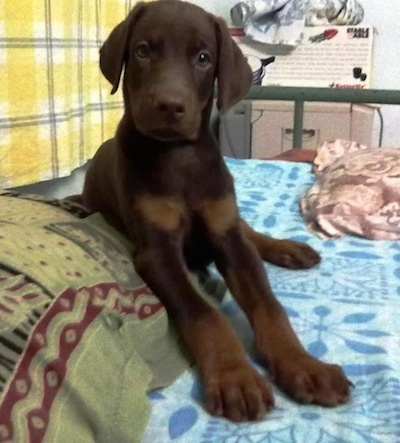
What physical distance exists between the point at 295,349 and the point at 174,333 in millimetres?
190

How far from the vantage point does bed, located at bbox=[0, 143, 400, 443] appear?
0.75m

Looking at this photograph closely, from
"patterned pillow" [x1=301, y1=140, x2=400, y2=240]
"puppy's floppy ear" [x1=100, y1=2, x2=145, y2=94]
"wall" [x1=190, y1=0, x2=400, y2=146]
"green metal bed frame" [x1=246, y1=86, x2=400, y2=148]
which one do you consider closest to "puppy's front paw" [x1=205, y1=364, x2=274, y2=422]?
"puppy's floppy ear" [x1=100, y1=2, x2=145, y2=94]

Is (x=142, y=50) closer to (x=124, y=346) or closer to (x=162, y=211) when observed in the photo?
(x=162, y=211)

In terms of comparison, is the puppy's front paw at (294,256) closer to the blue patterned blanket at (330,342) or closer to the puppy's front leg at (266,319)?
the blue patterned blanket at (330,342)

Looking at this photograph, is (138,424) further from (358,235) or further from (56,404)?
(358,235)

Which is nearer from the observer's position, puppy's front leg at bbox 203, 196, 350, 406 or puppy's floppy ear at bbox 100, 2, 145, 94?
puppy's front leg at bbox 203, 196, 350, 406

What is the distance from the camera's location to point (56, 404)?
2.41 ft

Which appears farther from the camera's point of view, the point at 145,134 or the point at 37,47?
the point at 37,47

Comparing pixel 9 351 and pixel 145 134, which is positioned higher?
pixel 145 134

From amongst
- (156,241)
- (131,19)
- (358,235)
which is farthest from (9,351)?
(358,235)

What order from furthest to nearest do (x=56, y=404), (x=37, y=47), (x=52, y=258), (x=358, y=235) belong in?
(x=37, y=47) < (x=358, y=235) < (x=52, y=258) < (x=56, y=404)

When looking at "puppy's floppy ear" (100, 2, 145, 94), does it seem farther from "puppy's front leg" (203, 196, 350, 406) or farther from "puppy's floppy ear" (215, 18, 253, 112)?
"puppy's front leg" (203, 196, 350, 406)

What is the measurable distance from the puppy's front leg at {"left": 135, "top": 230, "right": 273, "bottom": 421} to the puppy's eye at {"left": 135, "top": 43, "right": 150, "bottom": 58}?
29 cm

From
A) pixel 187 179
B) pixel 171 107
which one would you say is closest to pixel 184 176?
pixel 187 179
